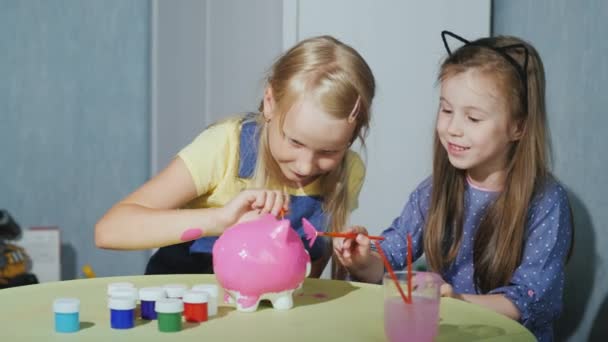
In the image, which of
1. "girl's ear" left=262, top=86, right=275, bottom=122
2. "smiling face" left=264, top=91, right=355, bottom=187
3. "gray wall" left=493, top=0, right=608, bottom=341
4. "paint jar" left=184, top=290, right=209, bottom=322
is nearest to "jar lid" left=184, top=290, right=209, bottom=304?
"paint jar" left=184, top=290, right=209, bottom=322

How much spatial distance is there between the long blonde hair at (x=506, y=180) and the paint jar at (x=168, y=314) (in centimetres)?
→ 87

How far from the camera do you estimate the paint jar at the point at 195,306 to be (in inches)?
41.9

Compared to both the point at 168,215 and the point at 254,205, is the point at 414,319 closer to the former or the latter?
the point at 254,205

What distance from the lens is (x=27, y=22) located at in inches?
121

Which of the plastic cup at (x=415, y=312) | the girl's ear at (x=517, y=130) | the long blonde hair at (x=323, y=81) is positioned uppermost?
the long blonde hair at (x=323, y=81)

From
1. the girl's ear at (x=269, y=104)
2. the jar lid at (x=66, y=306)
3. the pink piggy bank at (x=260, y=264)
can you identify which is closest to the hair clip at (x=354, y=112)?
the girl's ear at (x=269, y=104)

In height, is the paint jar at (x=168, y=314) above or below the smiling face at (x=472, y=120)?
below

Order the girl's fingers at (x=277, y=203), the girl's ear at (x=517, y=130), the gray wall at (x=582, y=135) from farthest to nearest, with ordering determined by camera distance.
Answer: the gray wall at (x=582, y=135), the girl's ear at (x=517, y=130), the girl's fingers at (x=277, y=203)

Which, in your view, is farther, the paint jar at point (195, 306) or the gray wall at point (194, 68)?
the gray wall at point (194, 68)

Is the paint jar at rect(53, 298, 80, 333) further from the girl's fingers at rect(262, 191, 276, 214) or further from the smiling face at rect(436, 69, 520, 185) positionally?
the smiling face at rect(436, 69, 520, 185)

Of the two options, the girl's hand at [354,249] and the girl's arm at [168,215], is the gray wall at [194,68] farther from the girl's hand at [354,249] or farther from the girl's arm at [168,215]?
the girl's hand at [354,249]

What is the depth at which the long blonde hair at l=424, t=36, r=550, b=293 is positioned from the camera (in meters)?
1.72

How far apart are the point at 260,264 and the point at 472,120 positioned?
0.72 meters

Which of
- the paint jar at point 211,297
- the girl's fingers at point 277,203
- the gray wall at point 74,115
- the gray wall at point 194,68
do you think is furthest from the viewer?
the gray wall at point 74,115
